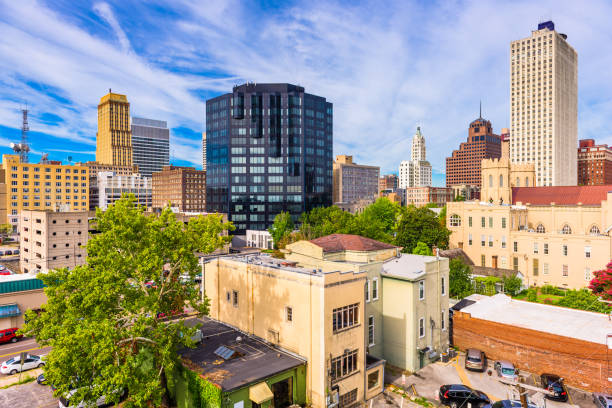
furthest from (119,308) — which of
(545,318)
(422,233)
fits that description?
(422,233)

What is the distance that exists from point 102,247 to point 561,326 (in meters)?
40.0

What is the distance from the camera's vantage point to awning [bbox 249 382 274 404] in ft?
76.8

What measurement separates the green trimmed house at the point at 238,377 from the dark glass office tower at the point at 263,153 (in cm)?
9733

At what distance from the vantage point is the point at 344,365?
27516mm

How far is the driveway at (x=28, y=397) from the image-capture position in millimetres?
27609

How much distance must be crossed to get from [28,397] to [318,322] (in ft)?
75.2

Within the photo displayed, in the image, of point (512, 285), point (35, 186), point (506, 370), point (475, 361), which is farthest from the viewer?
point (35, 186)

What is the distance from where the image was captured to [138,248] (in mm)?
24828

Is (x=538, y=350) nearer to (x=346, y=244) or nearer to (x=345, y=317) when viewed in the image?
(x=346, y=244)

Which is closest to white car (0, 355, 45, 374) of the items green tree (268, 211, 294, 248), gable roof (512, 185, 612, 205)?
green tree (268, 211, 294, 248)

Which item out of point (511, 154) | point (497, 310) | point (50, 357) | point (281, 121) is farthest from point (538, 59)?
point (50, 357)

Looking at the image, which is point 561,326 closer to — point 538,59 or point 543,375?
point 543,375

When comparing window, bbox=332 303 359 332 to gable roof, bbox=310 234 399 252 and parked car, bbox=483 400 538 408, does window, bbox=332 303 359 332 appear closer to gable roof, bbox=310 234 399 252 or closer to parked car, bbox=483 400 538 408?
gable roof, bbox=310 234 399 252

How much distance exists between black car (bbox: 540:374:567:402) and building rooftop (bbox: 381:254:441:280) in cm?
1278
